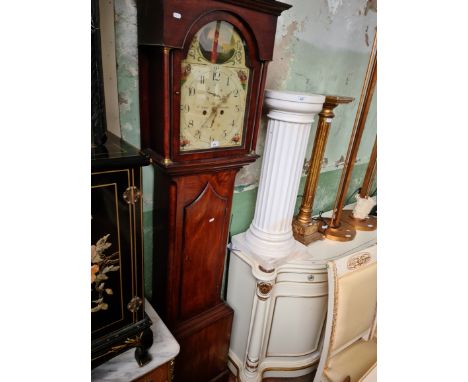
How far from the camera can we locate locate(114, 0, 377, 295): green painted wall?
1054 millimetres

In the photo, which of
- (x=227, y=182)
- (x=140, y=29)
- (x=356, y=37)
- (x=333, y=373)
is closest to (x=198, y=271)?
(x=227, y=182)

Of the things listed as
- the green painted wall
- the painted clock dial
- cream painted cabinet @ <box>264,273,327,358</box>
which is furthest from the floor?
the painted clock dial

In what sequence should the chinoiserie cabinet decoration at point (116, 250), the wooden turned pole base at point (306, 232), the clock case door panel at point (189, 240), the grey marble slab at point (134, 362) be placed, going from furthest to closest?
the wooden turned pole base at point (306, 232) < the clock case door panel at point (189, 240) < the grey marble slab at point (134, 362) < the chinoiserie cabinet decoration at point (116, 250)

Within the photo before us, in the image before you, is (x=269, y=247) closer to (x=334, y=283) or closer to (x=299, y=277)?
(x=299, y=277)

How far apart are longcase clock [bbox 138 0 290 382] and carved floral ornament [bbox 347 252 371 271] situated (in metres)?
0.53

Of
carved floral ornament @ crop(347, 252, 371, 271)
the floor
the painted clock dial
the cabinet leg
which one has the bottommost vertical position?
the floor

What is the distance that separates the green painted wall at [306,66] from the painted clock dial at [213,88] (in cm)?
24

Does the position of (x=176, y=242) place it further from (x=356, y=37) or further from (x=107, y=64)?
(x=356, y=37)

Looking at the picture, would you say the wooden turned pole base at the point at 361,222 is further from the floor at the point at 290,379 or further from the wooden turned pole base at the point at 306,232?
the floor at the point at 290,379

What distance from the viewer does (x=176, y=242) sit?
1141mm

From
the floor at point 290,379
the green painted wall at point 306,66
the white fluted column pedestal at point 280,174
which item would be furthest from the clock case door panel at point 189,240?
the floor at point 290,379

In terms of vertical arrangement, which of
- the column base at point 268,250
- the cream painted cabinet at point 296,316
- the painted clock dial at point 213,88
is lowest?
the cream painted cabinet at point 296,316

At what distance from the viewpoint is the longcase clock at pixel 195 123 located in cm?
88

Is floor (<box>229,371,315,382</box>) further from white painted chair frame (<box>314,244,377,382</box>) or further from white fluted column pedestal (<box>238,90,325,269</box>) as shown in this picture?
white fluted column pedestal (<box>238,90,325,269</box>)
